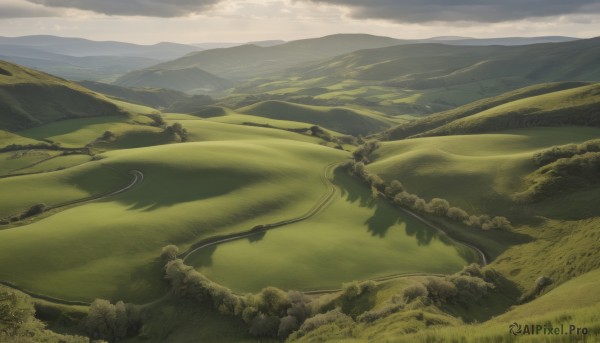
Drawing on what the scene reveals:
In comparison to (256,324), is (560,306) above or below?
above

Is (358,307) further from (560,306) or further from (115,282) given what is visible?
(115,282)

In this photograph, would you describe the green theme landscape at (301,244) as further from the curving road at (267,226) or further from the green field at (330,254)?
the curving road at (267,226)

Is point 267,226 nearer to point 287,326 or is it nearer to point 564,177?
point 287,326

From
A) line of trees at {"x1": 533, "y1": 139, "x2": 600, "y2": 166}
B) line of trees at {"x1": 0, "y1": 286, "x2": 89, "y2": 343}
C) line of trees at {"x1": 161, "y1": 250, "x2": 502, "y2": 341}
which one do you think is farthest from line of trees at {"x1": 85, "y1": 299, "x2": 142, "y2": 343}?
line of trees at {"x1": 533, "y1": 139, "x2": 600, "y2": 166}

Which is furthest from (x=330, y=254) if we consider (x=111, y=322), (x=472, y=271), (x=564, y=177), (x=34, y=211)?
(x=34, y=211)

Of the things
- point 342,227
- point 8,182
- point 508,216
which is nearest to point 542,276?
point 508,216

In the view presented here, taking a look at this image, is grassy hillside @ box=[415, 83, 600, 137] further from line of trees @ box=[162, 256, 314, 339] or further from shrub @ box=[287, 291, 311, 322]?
line of trees @ box=[162, 256, 314, 339]
